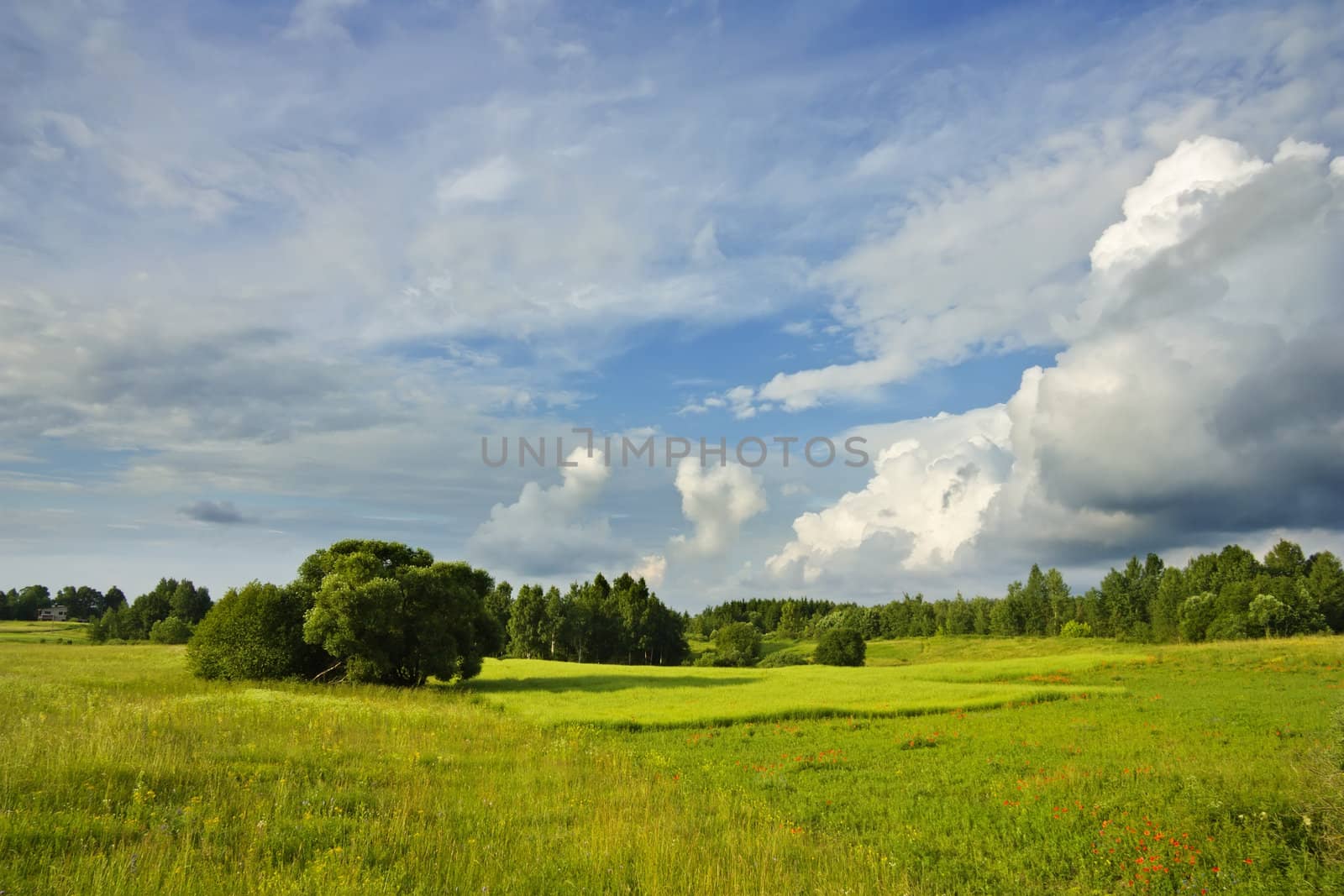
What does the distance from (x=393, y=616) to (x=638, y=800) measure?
104ft

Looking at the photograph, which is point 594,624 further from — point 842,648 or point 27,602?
point 27,602

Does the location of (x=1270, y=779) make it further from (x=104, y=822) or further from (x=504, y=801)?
(x=104, y=822)

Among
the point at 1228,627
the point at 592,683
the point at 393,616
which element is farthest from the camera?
the point at 1228,627

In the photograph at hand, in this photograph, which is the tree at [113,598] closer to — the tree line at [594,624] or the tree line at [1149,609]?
the tree line at [594,624]

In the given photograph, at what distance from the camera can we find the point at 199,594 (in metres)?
132

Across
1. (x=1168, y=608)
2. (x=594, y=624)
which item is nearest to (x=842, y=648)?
(x=594, y=624)

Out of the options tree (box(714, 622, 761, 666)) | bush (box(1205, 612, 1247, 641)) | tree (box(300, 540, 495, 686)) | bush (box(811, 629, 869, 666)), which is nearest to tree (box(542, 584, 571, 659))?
tree (box(714, 622, 761, 666))

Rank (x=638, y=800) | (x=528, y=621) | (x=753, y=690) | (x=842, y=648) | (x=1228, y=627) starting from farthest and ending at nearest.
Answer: (x=528, y=621), (x=1228, y=627), (x=842, y=648), (x=753, y=690), (x=638, y=800)

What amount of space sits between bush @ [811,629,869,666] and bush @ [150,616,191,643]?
88.5m

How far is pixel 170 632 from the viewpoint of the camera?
100125 mm

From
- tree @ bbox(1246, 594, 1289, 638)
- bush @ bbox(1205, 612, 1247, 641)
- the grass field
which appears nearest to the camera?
the grass field

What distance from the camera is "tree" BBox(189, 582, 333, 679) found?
41.3m

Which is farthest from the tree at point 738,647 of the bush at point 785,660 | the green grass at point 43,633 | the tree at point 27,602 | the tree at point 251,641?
the tree at point 27,602

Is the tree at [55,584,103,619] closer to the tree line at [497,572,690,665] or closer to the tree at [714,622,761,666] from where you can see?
the tree line at [497,572,690,665]
